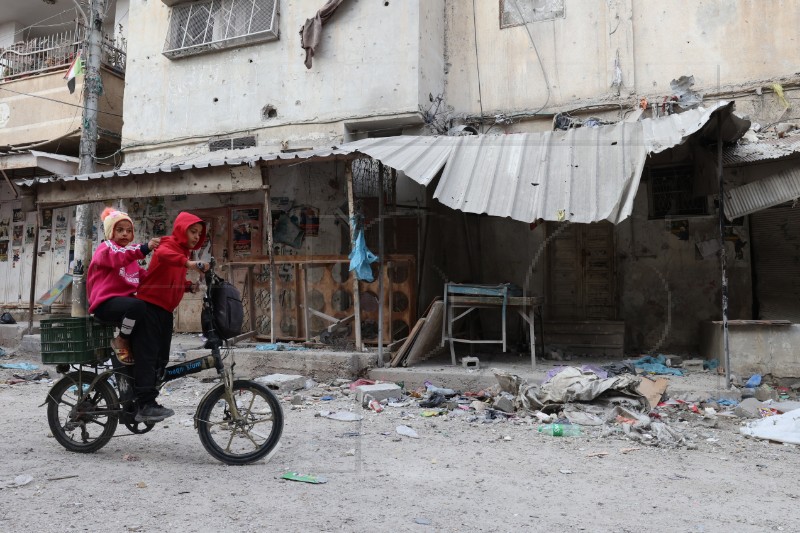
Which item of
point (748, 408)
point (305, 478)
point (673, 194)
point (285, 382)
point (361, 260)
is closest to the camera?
point (305, 478)

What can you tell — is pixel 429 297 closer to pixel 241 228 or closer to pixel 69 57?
pixel 241 228

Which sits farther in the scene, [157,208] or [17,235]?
[17,235]

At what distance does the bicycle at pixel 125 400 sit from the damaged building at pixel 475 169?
328cm

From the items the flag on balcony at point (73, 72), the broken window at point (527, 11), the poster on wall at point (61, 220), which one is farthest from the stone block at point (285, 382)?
the flag on balcony at point (73, 72)

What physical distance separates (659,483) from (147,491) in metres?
3.09

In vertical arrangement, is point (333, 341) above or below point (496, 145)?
below

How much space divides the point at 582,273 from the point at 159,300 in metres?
6.79

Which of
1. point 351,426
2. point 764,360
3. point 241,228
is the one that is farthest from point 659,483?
point 241,228

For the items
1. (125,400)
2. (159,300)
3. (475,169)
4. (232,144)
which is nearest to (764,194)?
(475,169)

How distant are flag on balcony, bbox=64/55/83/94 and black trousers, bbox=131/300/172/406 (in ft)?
30.1

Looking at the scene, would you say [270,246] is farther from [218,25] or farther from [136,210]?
[218,25]

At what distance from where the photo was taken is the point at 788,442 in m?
4.65

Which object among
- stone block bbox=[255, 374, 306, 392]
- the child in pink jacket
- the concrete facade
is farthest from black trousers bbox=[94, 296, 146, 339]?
the concrete facade

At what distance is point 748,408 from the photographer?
18.2 feet
